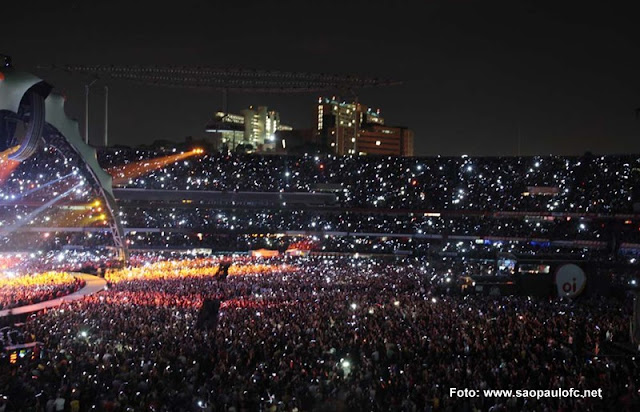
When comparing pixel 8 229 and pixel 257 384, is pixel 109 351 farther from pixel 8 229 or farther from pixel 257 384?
pixel 8 229

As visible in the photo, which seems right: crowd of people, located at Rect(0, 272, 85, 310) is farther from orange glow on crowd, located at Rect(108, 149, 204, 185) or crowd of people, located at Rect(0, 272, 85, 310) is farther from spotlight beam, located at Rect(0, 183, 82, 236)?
orange glow on crowd, located at Rect(108, 149, 204, 185)

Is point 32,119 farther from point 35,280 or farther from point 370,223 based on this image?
point 370,223

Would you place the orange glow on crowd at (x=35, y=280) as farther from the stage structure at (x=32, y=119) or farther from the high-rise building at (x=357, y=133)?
the high-rise building at (x=357, y=133)

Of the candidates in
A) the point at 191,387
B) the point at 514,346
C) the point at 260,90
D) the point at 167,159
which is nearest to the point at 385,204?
the point at 167,159

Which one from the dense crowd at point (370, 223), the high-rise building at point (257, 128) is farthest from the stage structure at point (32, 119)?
the high-rise building at point (257, 128)

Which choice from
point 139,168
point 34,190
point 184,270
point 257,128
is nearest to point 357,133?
point 257,128

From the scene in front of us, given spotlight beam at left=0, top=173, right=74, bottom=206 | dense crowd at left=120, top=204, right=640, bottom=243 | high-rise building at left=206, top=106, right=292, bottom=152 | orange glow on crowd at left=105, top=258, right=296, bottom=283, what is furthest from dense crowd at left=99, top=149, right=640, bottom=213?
high-rise building at left=206, top=106, right=292, bottom=152
